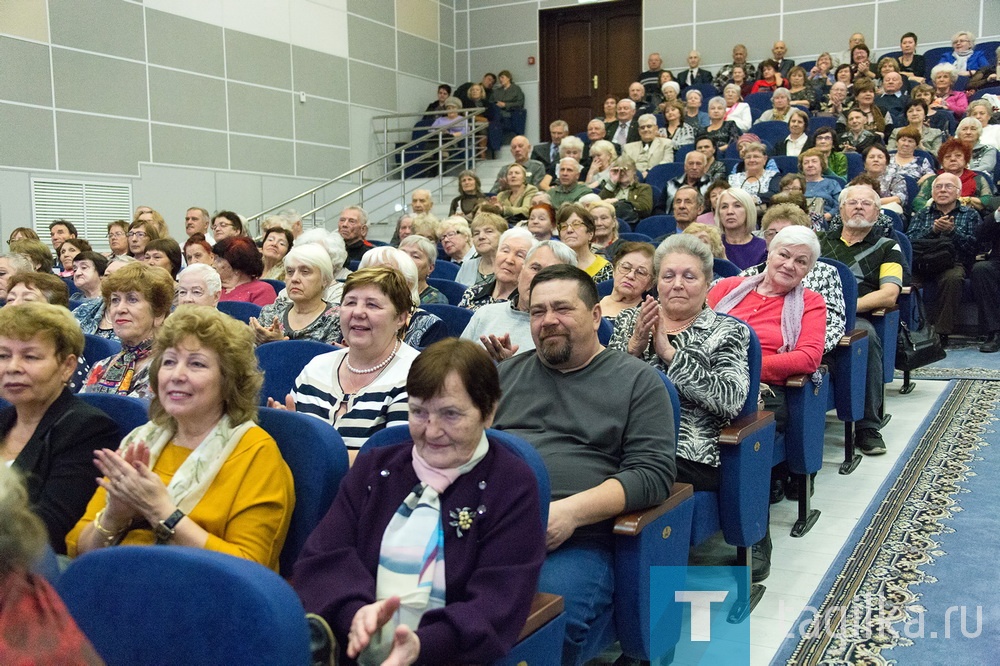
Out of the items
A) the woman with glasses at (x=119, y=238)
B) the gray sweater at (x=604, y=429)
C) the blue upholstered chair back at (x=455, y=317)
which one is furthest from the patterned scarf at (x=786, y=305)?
the woman with glasses at (x=119, y=238)

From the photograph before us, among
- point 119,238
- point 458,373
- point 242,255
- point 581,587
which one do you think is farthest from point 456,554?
point 119,238

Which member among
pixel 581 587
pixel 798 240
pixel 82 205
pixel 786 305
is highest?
pixel 82 205

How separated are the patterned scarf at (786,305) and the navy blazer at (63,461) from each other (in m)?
1.85

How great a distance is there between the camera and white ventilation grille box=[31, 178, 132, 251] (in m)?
6.73

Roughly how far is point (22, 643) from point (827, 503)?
275cm

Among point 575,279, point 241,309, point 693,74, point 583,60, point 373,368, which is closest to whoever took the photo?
point 575,279

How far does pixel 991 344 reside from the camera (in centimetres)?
513

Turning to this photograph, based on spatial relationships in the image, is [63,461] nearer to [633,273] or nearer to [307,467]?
[307,467]

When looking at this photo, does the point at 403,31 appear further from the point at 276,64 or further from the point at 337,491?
the point at 337,491

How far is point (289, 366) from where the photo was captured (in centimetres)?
232

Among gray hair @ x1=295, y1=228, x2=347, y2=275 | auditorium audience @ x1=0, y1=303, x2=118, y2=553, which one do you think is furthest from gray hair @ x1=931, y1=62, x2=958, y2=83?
auditorium audience @ x1=0, y1=303, x2=118, y2=553

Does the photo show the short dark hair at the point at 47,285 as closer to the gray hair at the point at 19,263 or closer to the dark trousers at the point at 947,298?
the gray hair at the point at 19,263

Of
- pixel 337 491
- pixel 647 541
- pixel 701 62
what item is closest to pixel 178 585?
pixel 337 491

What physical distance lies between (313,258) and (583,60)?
8.52 meters
